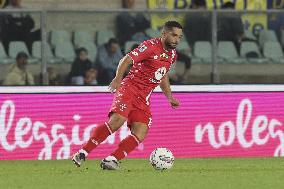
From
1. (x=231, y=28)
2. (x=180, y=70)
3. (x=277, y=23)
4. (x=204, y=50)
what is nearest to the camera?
(x=180, y=70)

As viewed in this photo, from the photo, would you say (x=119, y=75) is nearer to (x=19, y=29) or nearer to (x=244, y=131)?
(x=19, y=29)

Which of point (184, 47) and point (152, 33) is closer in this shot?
point (152, 33)

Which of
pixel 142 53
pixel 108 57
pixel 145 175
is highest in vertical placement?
pixel 142 53

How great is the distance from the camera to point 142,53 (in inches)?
496

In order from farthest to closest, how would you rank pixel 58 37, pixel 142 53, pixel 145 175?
pixel 58 37, pixel 142 53, pixel 145 175

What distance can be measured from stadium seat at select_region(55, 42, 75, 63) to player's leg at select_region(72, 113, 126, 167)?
3245mm

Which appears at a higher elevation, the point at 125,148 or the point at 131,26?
the point at 131,26

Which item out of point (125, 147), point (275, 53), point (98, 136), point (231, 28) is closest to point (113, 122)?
point (98, 136)

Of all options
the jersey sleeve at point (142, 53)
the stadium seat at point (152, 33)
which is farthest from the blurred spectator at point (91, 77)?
the jersey sleeve at point (142, 53)

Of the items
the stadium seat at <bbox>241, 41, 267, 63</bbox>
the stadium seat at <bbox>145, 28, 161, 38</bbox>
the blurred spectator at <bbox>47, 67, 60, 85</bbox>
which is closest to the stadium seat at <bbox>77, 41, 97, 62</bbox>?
the blurred spectator at <bbox>47, 67, 60, 85</bbox>

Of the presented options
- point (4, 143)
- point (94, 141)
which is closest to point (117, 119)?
point (94, 141)

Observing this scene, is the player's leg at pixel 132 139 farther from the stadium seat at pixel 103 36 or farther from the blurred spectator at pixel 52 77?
the stadium seat at pixel 103 36

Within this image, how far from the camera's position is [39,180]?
36.3 ft

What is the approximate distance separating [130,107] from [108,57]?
3371 mm
